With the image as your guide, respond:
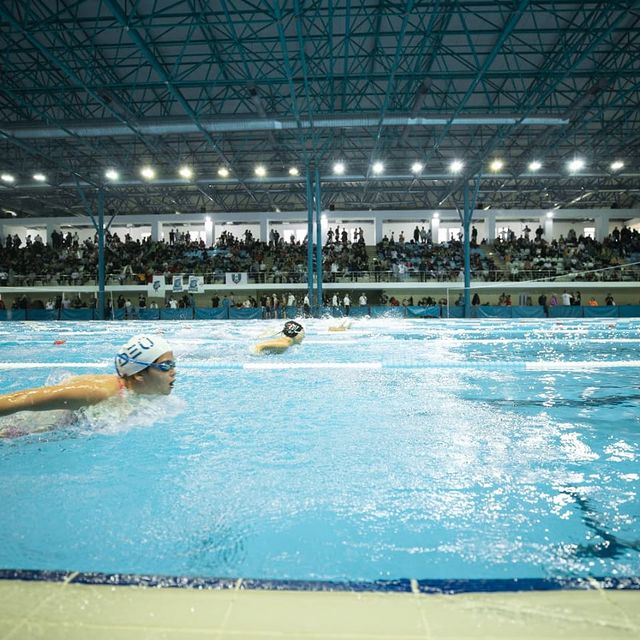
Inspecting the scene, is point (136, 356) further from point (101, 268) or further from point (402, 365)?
point (101, 268)

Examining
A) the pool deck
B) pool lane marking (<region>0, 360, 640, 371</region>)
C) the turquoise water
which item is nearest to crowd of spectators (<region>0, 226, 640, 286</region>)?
pool lane marking (<region>0, 360, 640, 371</region>)

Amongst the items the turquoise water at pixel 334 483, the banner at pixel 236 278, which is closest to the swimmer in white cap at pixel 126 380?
the turquoise water at pixel 334 483

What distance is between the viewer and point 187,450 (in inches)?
145

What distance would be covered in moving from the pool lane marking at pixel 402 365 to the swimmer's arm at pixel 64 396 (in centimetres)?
418

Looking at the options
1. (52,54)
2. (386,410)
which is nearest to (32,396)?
(386,410)

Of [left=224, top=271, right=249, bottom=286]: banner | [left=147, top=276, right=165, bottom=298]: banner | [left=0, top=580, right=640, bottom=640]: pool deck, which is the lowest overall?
[left=0, top=580, right=640, bottom=640]: pool deck

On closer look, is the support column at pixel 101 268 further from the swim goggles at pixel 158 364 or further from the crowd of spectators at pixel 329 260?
the swim goggles at pixel 158 364

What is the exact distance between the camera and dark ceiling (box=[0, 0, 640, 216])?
14164mm

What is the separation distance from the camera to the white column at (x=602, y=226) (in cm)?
3653

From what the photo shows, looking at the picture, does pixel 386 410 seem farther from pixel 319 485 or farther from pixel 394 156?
pixel 394 156

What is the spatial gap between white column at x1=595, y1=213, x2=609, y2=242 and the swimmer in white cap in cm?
4012

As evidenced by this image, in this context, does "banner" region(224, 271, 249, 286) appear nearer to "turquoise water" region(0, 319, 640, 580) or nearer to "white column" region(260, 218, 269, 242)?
"white column" region(260, 218, 269, 242)

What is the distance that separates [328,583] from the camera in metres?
1.64

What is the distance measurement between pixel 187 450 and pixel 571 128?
951 inches
